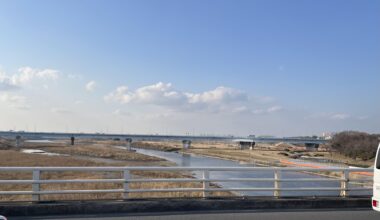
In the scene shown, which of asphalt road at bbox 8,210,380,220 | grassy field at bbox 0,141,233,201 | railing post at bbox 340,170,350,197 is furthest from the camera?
grassy field at bbox 0,141,233,201

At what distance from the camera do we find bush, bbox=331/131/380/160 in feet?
303

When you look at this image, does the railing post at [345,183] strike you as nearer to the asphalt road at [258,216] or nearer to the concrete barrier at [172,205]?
the concrete barrier at [172,205]

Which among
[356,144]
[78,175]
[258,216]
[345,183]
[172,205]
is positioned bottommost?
[78,175]

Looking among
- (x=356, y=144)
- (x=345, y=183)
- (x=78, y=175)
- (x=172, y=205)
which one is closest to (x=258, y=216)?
Answer: (x=172, y=205)

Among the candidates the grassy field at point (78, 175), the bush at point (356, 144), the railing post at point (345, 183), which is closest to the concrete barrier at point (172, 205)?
the railing post at point (345, 183)

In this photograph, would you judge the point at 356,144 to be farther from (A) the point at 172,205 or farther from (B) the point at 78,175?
(A) the point at 172,205

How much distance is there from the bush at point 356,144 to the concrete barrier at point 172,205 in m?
79.3

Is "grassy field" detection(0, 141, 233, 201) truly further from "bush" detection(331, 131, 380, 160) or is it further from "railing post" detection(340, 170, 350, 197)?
"bush" detection(331, 131, 380, 160)

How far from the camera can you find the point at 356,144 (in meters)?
102

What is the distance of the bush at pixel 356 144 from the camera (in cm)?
9231

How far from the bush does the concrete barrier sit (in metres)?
79.3

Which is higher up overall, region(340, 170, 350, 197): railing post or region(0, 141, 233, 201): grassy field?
region(340, 170, 350, 197): railing post

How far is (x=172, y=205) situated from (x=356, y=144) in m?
97.8

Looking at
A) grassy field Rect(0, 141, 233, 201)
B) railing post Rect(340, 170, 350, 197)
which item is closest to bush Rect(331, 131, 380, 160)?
grassy field Rect(0, 141, 233, 201)
